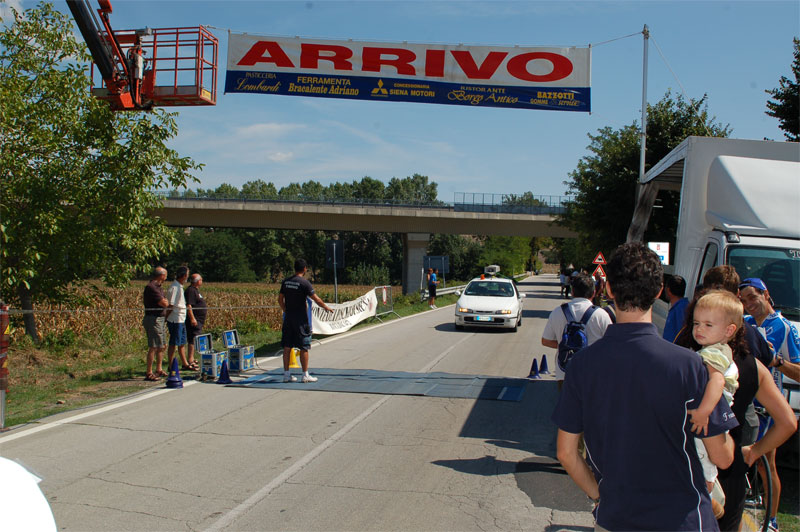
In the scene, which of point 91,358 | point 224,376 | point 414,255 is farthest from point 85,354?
point 414,255

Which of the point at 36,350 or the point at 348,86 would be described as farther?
the point at 36,350

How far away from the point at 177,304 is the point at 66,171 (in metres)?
6.93

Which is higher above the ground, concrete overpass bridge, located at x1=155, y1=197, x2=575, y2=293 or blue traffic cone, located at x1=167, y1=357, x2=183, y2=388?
concrete overpass bridge, located at x1=155, y1=197, x2=575, y2=293

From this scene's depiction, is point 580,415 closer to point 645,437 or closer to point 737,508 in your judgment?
point 645,437

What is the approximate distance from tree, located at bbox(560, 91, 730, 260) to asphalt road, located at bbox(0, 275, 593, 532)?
62.7 ft

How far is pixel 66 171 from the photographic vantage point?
15500 millimetres

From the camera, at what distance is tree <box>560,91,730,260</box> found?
84.1ft

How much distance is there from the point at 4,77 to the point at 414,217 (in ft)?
121

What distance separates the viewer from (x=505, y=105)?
12.6 metres

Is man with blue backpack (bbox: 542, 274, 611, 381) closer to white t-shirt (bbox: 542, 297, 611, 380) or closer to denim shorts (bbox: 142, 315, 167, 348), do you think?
white t-shirt (bbox: 542, 297, 611, 380)

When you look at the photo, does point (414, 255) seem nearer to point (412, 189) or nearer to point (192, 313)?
point (192, 313)

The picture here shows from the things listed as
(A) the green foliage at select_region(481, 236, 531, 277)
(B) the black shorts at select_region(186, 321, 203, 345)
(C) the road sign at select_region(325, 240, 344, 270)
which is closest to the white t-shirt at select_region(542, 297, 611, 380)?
(B) the black shorts at select_region(186, 321, 203, 345)

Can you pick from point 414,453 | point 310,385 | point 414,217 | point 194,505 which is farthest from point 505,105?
point 414,217

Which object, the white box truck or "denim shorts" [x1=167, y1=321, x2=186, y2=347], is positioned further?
"denim shorts" [x1=167, y1=321, x2=186, y2=347]
